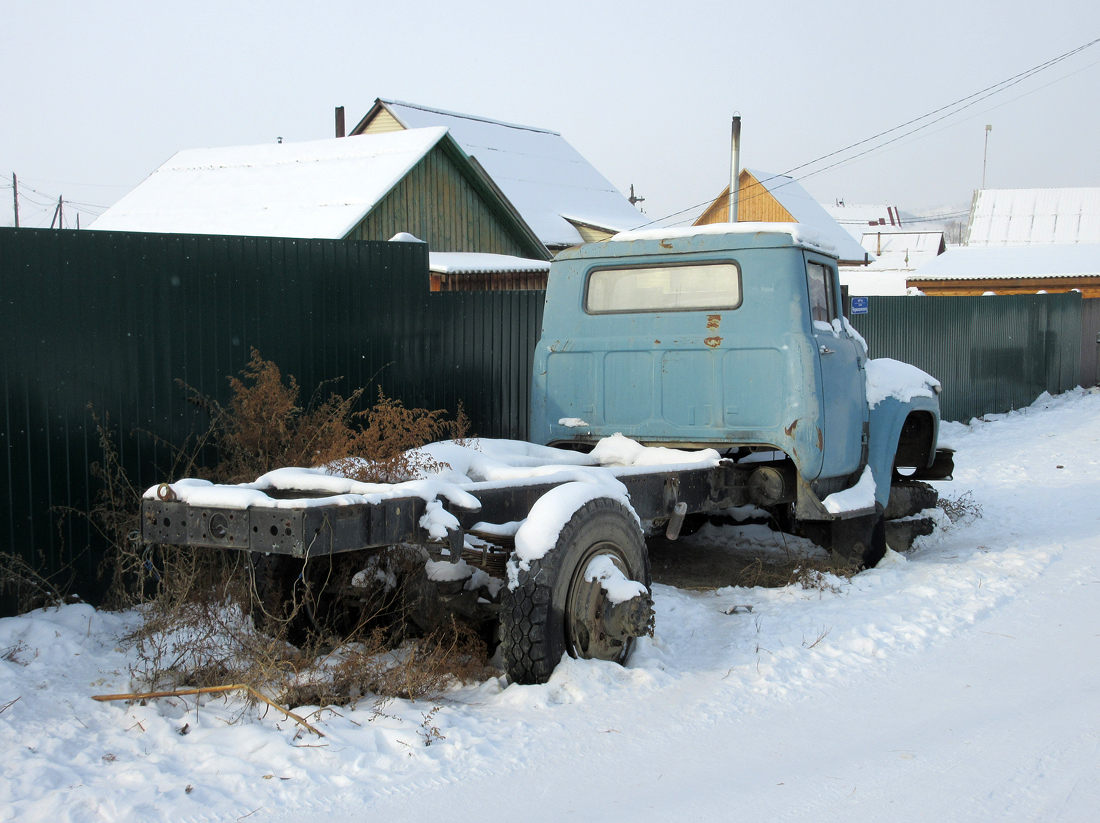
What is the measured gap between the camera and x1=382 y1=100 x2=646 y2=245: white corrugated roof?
23391 millimetres

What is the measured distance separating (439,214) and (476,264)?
2.46 metres

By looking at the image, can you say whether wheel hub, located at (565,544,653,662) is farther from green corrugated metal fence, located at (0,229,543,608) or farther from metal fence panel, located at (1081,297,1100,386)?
metal fence panel, located at (1081,297,1100,386)

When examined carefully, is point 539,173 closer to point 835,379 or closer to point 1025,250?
point 1025,250

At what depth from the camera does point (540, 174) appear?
25.9m

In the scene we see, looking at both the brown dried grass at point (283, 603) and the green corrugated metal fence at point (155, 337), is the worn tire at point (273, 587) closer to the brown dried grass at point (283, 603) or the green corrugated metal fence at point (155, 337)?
the brown dried grass at point (283, 603)

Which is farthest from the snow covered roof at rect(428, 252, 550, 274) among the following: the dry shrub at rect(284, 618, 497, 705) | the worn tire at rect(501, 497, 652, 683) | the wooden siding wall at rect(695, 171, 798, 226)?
the wooden siding wall at rect(695, 171, 798, 226)

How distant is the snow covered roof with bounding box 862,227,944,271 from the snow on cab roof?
53886 millimetres

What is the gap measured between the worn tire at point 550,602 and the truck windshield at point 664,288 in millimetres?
2108

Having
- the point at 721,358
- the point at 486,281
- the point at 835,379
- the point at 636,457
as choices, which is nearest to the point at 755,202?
the point at 486,281

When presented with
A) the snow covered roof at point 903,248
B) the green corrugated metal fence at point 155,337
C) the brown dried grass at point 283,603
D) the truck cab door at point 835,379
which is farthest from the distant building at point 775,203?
the brown dried grass at point 283,603

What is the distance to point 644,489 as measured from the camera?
500 cm

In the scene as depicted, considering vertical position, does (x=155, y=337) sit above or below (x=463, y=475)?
above

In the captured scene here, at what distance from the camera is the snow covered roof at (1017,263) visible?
3069 centimetres

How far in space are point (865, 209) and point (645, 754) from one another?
80.0 meters
